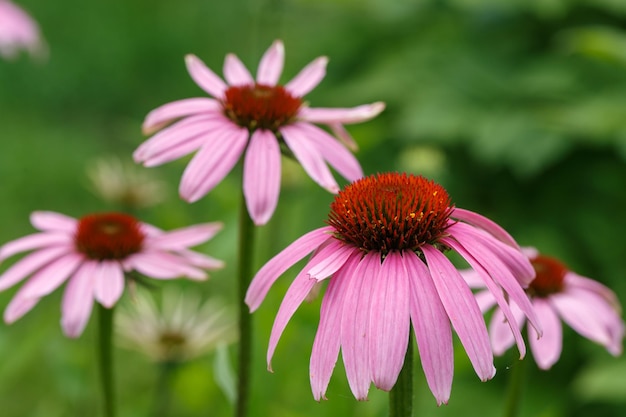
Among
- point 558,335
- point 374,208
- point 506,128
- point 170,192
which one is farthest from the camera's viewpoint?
point 170,192

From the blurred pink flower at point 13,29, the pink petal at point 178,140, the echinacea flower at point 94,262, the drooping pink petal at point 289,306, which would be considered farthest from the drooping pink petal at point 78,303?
the blurred pink flower at point 13,29

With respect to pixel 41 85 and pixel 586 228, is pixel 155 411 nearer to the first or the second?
pixel 586 228

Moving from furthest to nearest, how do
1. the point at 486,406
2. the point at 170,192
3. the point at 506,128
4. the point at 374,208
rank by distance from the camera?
the point at 170,192 → the point at 506,128 → the point at 486,406 → the point at 374,208

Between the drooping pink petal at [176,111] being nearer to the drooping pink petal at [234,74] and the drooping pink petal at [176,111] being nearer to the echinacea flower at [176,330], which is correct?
the drooping pink petal at [234,74]

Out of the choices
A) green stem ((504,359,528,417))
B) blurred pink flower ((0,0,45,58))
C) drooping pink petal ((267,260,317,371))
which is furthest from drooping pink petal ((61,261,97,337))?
blurred pink flower ((0,0,45,58))

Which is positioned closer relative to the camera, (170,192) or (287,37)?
(170,192)

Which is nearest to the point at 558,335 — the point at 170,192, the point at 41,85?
the point at 170,192

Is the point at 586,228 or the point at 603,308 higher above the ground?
the point at 586,228
